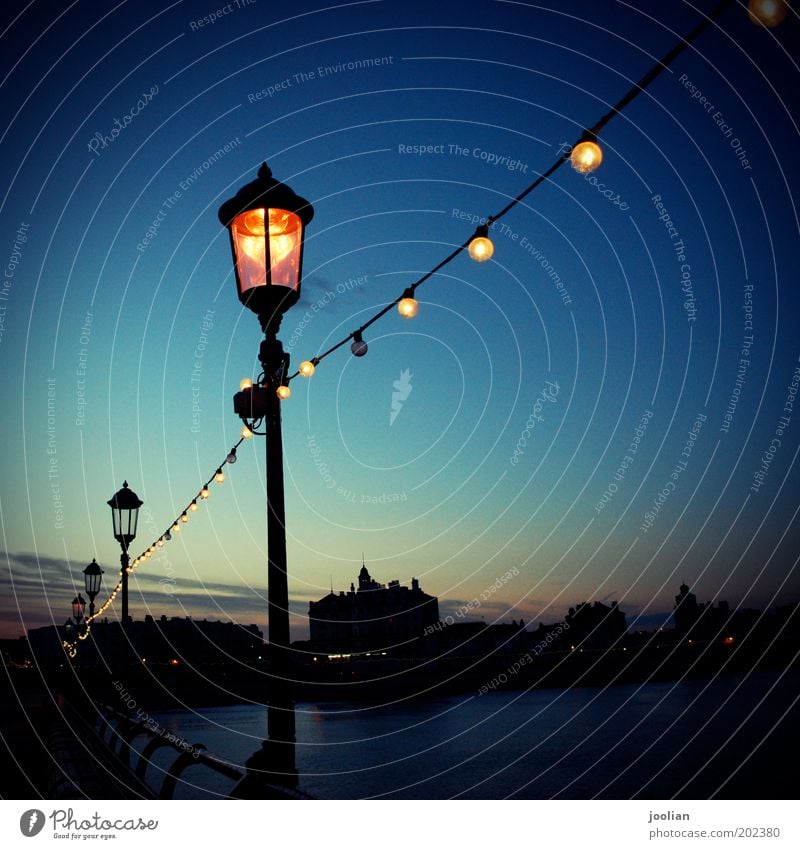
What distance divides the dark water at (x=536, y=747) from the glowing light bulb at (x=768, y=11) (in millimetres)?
28434

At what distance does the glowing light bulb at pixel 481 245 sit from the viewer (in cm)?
446

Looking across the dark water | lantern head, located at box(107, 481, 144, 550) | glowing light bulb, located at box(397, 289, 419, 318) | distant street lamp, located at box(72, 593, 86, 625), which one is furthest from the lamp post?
the dark water

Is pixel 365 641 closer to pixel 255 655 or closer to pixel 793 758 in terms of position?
pixel 255 655

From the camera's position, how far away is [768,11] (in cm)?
255

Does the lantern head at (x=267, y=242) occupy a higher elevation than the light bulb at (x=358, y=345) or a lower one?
higher

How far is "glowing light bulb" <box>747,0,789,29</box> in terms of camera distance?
2527mm

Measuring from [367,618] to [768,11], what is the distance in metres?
131

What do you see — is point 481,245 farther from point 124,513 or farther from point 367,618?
point 367,618

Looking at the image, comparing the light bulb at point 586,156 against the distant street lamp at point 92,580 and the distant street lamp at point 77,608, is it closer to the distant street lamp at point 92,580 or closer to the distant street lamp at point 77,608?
the distant street lamp at point 92,580

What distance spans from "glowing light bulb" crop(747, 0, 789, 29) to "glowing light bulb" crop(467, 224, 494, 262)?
2.01m

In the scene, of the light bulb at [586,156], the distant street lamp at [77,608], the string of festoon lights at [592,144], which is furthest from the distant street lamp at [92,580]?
the light bulb at [586,156]

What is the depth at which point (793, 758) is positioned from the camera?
52094mm

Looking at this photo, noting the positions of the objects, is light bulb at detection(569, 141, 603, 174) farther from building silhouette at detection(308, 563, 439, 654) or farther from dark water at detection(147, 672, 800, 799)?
building silhouette at detection(308, 563, 439, 654)

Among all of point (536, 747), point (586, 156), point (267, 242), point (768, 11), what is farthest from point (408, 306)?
point (536, 747)
